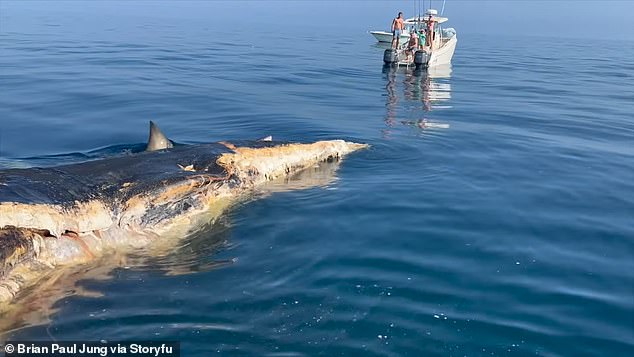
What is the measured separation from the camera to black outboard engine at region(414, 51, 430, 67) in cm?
3309

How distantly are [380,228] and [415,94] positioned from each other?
1672 centimetres

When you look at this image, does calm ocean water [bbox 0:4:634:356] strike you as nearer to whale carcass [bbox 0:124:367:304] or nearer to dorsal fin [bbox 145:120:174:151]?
whale carcass [bbox 0:124:367:304]

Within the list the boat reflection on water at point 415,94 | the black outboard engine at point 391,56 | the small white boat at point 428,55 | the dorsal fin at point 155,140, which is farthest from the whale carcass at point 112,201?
the black outboard engine at point 391,56

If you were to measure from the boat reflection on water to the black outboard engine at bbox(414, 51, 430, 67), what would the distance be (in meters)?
0.38

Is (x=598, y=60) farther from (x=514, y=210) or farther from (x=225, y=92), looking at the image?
(x=514, y=210)

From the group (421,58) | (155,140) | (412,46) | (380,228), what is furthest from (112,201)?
(412,46)

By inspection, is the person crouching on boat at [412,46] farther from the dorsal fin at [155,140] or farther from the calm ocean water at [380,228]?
the dorsal fin at [155,140]

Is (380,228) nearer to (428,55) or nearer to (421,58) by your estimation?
(421,58)

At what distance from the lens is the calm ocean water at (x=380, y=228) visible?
275 inches

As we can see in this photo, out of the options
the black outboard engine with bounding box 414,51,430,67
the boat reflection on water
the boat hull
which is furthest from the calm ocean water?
the boat hull

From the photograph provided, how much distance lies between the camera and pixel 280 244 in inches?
374

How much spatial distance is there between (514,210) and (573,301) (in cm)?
348

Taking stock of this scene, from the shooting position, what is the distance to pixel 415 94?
26.2 metres

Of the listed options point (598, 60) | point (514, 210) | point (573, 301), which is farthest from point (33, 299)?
point (598, 60)
